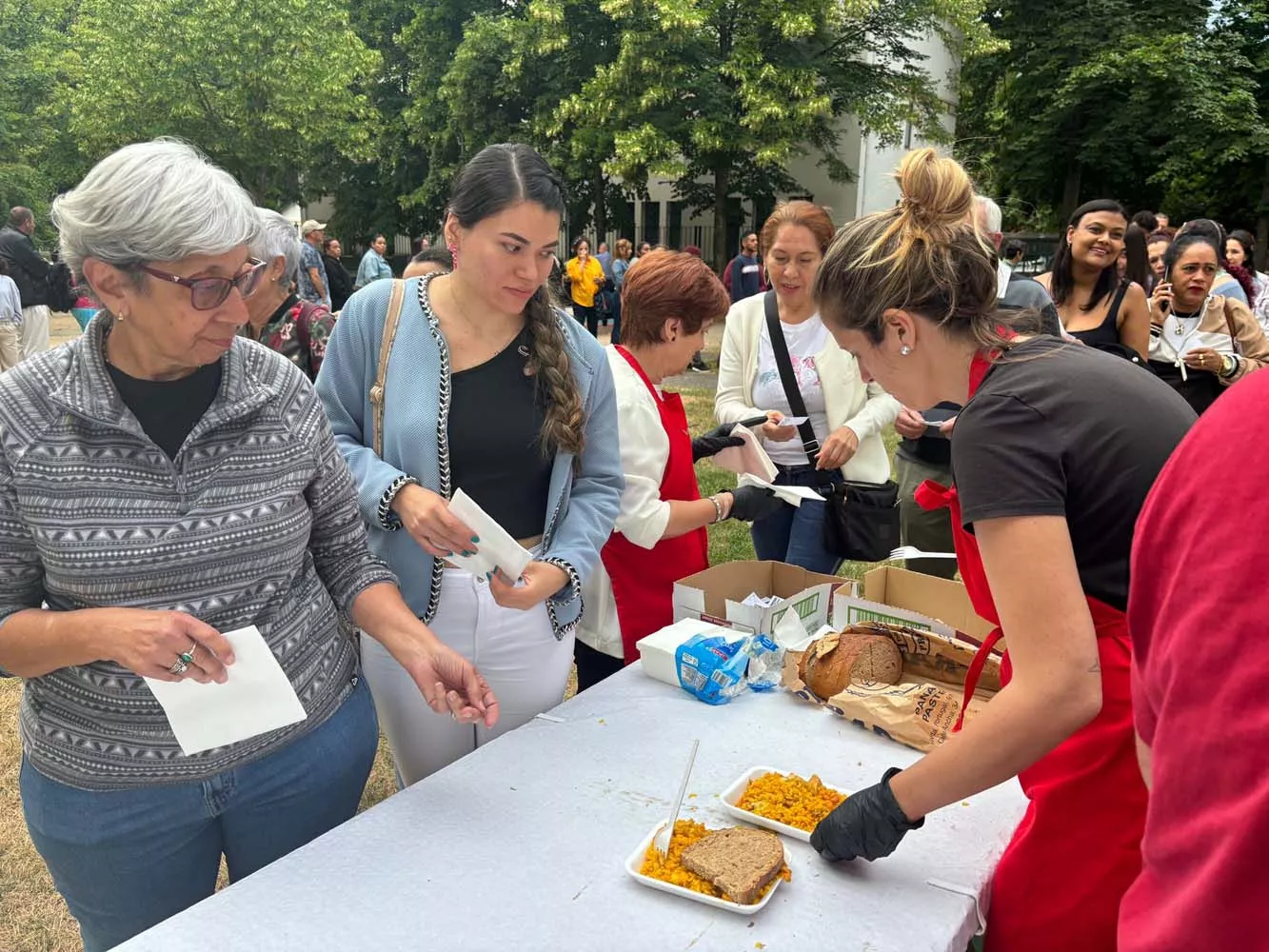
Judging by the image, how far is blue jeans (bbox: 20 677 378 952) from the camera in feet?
4.75

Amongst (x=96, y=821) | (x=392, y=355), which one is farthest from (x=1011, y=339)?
(x=96, y=821)

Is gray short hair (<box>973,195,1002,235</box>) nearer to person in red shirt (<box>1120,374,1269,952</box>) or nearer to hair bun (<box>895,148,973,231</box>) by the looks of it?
hair bun (<box>895,148,973,231</box>)

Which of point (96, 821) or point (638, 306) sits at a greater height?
point (638, 306)

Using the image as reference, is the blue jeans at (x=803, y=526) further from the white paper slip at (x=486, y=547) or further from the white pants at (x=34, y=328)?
the white pants at (x=34, y=328)

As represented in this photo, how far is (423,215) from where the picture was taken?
→ 1012 inches

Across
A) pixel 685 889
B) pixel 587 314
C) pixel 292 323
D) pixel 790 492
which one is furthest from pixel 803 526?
pixel 587 314

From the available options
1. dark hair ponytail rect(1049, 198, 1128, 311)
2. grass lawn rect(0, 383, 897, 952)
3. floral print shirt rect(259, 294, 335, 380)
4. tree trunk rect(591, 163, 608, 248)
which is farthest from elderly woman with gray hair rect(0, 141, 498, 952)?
tree trunk rect(591, 163, 608, 248)

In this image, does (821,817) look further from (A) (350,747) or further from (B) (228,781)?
(B) (228,781)

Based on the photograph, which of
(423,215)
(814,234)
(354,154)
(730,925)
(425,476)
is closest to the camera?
(730,925)

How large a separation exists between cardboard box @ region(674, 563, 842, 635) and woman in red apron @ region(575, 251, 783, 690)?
18cm

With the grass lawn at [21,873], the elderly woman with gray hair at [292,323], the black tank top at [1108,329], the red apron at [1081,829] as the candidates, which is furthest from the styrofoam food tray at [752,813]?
the black tank top at [1108,329]

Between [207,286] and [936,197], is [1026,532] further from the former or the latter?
[207,286]

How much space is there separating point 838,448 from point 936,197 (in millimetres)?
1584

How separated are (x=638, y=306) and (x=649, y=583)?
762 mm
